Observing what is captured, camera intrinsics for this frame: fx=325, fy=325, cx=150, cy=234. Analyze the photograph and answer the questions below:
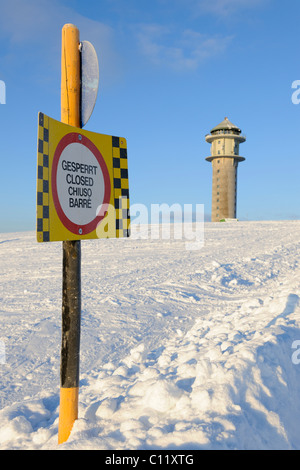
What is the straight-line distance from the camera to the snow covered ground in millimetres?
2639

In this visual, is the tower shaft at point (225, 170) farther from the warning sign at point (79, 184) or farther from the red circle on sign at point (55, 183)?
the red circle on sign at point (55, 183)

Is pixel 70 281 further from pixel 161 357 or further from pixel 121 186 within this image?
pixel 161 357

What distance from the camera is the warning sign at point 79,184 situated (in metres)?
2.36

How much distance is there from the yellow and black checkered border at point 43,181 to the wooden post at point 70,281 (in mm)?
325

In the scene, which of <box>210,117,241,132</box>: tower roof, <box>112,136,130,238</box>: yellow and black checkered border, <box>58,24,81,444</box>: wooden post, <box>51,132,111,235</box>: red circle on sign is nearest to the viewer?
<box>51,132,111,235</box>: red circle on sign

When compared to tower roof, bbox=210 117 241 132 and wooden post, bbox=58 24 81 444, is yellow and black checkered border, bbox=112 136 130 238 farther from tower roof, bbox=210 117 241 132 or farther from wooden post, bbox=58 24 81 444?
tower roof, bbox=210 117 241 132

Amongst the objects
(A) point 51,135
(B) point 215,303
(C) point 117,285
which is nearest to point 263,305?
(B) point 215,303

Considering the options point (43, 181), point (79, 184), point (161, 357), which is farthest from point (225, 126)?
point (43, 181)

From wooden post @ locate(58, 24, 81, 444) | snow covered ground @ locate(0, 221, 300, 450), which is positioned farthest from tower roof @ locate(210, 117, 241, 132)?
wooden post @ locate(58, 24, 81, 444)

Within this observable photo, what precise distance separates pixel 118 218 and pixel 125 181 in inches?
13.8

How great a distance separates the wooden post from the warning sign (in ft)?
0.60
